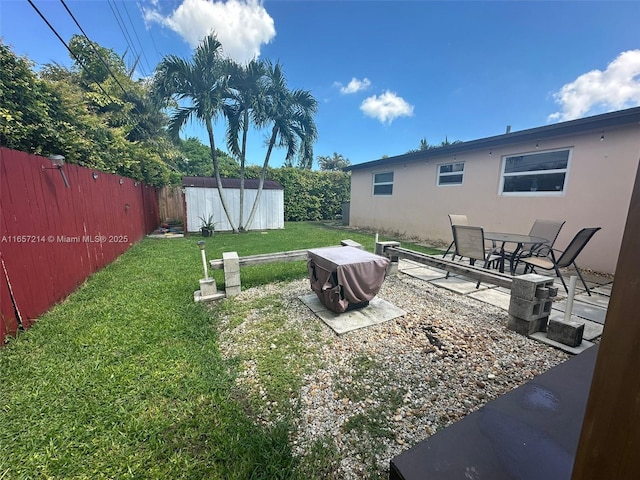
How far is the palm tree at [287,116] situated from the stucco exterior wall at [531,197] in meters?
3.44

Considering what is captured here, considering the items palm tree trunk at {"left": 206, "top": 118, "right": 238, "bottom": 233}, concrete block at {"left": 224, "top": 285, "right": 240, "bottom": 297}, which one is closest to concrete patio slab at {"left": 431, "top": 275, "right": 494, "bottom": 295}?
concrete block at {"left": 224, "top": 285, "right": 240, "bottom": 297}

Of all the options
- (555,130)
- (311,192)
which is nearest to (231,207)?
(311,192)

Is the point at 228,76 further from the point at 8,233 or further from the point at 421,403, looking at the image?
the point at 421,403

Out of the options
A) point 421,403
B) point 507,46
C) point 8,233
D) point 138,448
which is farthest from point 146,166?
point 507,46

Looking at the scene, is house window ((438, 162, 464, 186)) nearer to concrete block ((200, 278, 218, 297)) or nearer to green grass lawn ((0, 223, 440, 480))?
green grass lawn ((0, 223, 440, 480))

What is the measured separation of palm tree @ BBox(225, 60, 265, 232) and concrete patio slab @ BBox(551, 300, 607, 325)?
944 cm

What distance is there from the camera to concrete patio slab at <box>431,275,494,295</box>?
4.20m

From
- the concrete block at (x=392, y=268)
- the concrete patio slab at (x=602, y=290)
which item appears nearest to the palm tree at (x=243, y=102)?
the concrete block at (x=392, y=268)

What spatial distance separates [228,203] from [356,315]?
8.93 meters

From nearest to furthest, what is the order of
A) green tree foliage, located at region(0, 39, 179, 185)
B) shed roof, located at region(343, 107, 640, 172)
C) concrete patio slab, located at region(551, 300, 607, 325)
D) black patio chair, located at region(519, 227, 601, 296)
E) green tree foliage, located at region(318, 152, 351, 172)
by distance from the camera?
concrete patio slab, located at region(551, 300, 607, 325)
black patio chair, located at region(519, 227, 601, 296)
green tree foliage, located at region(0, 39, 179, 185)
shed roof, located at region(343, 107, 640, 172)
green tree foliage, located at region(318, 152, 351, 172)

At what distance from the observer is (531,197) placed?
612cm

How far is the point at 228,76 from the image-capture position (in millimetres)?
8625

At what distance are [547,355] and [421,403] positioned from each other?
1562 millimetres

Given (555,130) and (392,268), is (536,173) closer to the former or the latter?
(555,130)
